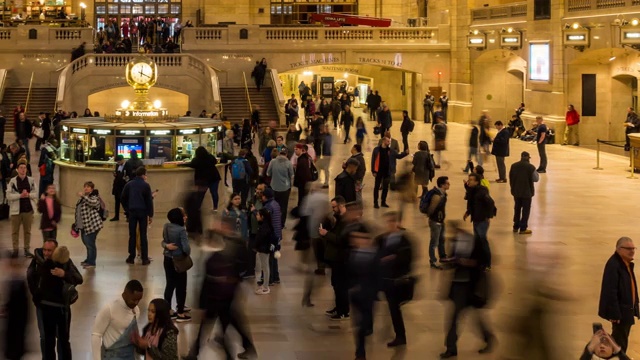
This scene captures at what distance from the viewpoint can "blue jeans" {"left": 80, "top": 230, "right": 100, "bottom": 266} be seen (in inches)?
605

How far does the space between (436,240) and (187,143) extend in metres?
7.02

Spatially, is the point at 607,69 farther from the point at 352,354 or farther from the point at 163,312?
the point at 163,312

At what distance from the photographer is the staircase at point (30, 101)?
38906 mm

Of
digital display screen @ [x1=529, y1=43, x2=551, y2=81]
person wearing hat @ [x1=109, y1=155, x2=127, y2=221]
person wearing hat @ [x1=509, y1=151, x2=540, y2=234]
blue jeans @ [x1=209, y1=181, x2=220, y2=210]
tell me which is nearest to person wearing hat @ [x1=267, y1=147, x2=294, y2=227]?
blue jeans @ [x1=209, y1=181, x2=220, y2=210]

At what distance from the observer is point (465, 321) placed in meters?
12.7

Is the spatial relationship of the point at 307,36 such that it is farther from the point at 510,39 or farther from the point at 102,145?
the point at 102,145

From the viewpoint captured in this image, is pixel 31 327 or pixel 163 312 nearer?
pixel 163 312

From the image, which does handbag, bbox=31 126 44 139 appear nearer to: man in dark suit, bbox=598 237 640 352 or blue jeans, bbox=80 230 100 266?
blue jeans, bbox=80 230 100 266

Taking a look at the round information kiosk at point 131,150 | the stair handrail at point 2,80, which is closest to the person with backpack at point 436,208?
the round information kiosk at point 131,150

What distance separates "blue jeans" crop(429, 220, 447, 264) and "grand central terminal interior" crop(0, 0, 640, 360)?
589 millimetres

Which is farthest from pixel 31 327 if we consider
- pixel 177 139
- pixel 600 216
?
pixel 600 216

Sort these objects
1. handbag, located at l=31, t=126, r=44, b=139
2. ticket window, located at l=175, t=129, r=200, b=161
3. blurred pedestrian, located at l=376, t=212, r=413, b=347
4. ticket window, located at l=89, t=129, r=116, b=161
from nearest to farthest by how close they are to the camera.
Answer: blurred pedestrian, located at l=376, t=212, r=413, b=347 < ticket window, located at l=89, t=129, r=116, b=161 < ticket window, located at l=175, t=129, r=200, b=161 < handbag, located at l=31, t=126, r=44, b=139

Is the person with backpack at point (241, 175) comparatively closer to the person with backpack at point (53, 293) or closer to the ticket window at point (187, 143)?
the ticket window at point (187, 143)

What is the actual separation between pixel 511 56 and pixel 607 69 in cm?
709
